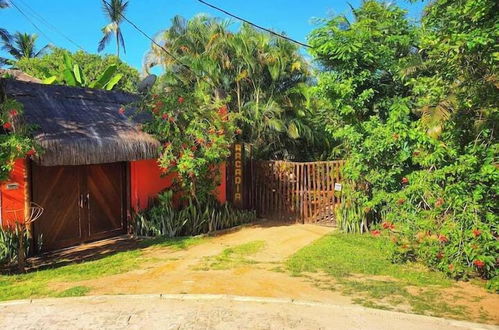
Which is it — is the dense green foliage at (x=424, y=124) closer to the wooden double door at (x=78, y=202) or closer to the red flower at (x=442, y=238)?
the red flower at (x=442, y=238)

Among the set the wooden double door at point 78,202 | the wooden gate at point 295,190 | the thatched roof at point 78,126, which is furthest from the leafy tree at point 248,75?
the wooden double door at point 78,202

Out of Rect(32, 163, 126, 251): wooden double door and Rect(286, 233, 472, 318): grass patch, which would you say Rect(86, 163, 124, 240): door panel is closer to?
Rect(32, 163, 126, 251): wooden double door

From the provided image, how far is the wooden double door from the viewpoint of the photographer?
31.4 feet

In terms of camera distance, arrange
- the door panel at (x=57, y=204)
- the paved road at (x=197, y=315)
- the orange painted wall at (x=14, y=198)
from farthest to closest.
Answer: the door panel at (x=57, y=204) → the orange painted wall at (x=14, y=198) → the paved road at (x=197, y=315)

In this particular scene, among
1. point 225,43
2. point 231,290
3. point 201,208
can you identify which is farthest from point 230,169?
point 231,290

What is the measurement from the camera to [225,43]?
15.4 metres

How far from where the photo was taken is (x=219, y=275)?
7.63 meters

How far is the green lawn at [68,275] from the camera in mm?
6707

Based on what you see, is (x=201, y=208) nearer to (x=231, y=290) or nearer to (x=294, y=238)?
(x=294, y=238)

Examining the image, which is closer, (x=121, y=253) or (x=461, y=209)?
(x=461, y=209)

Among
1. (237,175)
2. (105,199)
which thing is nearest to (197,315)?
(105,199)

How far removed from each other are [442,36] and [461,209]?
Answer: 286 cm

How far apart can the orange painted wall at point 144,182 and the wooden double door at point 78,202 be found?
0.84 ft

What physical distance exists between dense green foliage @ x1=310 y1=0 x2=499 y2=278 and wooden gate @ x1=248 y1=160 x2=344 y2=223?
993 mm
